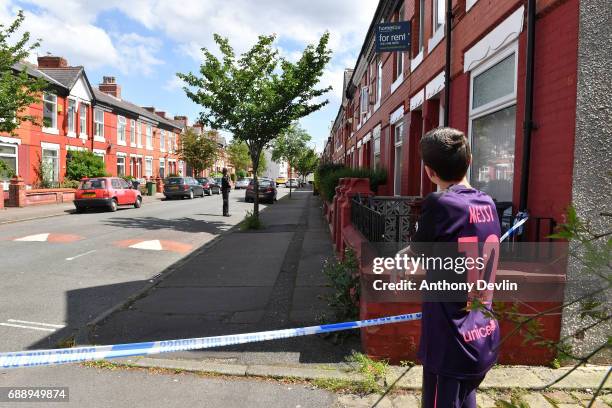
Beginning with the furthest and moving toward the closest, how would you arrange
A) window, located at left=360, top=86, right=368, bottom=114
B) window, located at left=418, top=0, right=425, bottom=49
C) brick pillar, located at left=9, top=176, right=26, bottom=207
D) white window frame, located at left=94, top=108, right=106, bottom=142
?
white window frame, located at left=94, top=108, right=106, bottom=142
brick pillar, located at left=9, top=176, right=26, bottom=207
window, located at left=360, top=86, right=368, bottom=114
window, located at left=418, top=0, right=425, bottom=49

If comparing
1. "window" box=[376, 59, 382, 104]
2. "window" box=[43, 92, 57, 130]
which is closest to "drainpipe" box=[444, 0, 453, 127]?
"window" box=[376, 59, 382, 104]

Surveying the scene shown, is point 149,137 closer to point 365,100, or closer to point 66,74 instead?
point 66,74

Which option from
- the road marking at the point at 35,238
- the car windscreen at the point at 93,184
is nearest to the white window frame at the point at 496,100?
the road marking at the point at 35,238

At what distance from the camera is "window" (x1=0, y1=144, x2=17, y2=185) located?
22606 mm

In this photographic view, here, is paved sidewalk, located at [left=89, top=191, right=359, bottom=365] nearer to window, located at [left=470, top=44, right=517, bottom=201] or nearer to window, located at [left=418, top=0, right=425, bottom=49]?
window, located at [left=470, top=44, right=517, bottom=201]

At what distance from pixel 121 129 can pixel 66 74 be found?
7.63 meters

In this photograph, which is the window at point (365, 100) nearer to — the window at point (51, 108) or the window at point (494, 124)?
the window at point (494, 124)

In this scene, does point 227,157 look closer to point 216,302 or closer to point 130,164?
point 130,164

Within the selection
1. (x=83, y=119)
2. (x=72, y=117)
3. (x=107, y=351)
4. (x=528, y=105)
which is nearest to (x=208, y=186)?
(x=83, y=119)

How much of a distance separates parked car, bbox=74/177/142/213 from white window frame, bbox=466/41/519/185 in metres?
17.2

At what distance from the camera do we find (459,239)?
1.90 meters

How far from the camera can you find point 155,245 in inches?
428

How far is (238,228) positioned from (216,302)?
8.76 metres

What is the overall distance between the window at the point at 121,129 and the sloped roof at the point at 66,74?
6593 mm
